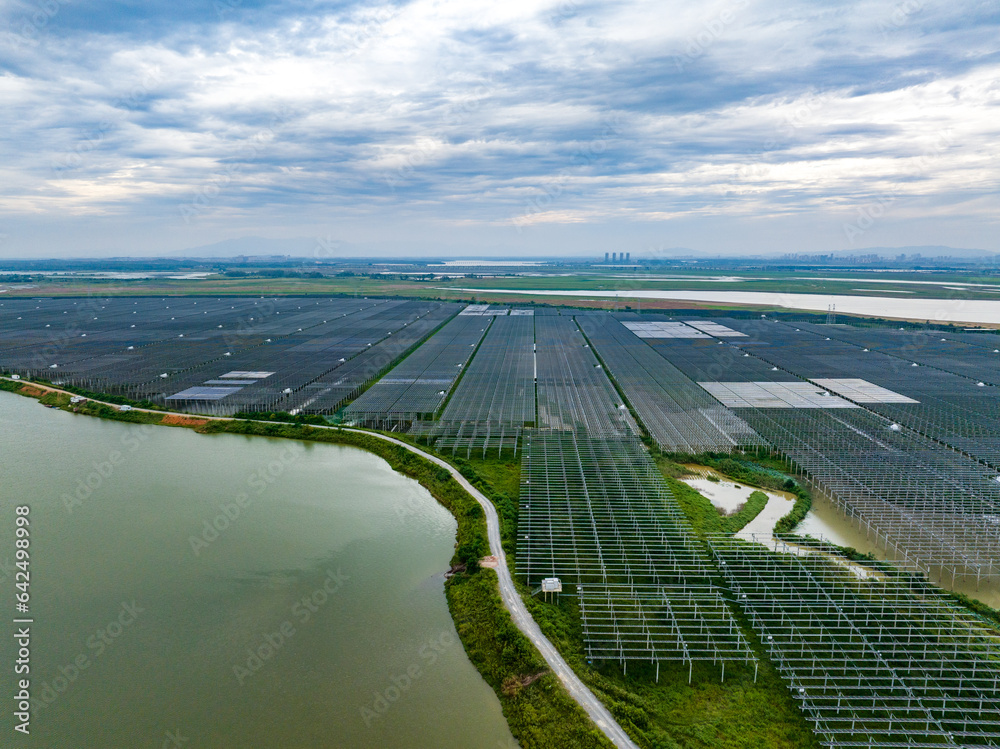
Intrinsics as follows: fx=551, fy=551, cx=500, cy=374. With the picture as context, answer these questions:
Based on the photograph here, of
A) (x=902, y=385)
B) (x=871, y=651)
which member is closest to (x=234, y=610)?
(x=871, y=651)

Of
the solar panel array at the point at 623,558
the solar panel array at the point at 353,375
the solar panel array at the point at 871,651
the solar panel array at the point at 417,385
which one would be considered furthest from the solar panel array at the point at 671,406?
the solar panel array at the point at 353,375

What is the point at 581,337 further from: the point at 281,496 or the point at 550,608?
the point at 550,608

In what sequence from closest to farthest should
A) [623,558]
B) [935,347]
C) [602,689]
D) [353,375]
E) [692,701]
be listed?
[692,701]
[602,689]
[623,558]
[353,375]
[935,347]

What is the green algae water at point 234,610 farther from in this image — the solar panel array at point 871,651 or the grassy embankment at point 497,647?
the solar panel array at point 871,651

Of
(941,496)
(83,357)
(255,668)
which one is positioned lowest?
(255,668)

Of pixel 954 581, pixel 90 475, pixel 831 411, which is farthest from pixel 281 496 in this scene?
pixel 831 411

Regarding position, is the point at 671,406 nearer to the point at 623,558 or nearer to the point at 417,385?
the point at 417,385
